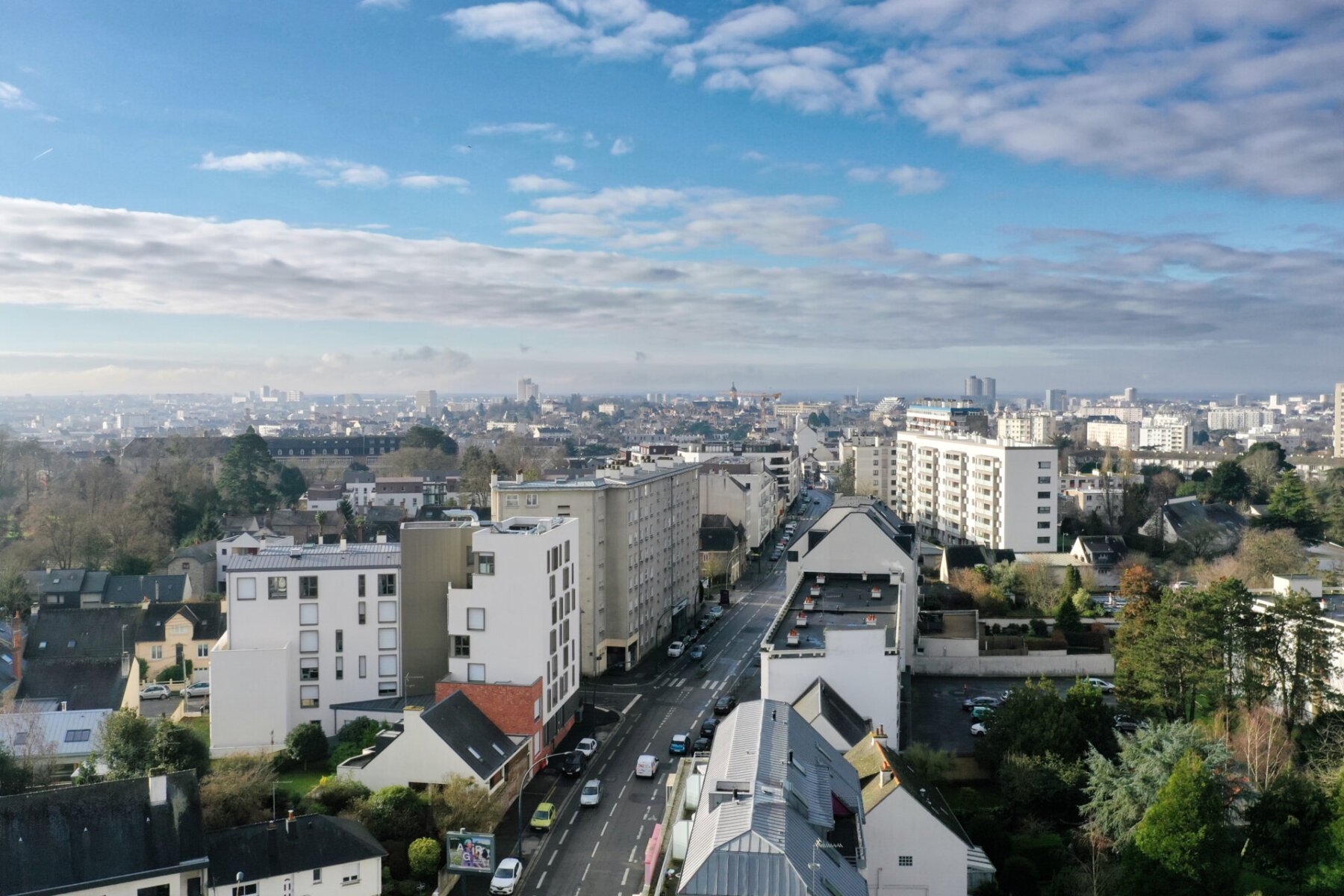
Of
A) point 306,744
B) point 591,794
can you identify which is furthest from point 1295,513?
point 306,744

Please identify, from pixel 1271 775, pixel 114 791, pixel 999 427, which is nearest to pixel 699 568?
pixel 1271 775

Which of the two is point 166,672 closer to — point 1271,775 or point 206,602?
point 206,602

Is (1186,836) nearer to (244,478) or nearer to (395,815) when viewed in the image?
(395,815)

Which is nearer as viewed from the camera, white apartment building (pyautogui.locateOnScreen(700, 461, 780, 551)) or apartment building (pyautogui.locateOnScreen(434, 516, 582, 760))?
apartment building (pyautogui.locateOnScreen(434, 516, 582, 760))

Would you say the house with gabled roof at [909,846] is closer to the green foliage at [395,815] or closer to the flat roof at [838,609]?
the flat roof at [838,609]

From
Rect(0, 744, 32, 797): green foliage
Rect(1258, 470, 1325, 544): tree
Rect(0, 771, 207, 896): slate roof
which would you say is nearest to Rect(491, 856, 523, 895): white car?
Rect(0, 771, 207, 896): slate roof

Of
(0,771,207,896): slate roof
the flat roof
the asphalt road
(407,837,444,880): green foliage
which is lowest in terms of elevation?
the asphalt road

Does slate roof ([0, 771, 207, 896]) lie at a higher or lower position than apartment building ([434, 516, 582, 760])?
lower

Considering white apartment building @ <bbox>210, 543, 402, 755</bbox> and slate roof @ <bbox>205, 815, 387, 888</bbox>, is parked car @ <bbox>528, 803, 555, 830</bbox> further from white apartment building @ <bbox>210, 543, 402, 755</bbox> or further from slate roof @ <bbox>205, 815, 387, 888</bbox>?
white apartment building @ <bbox>210, 543, 402, 755</bbox>

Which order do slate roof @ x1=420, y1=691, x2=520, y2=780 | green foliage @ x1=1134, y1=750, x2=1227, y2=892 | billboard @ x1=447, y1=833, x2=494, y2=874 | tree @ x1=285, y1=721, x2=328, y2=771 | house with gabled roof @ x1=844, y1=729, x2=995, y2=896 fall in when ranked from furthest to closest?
tree @ x1=285, y1=721, x2=328, y2=771 → slate roof @ x1=420, y1=691, x2=520, y2=780 → billboard @ x1=447, y1=833, x2=494, y2=874 → house with gabled roof @ x1=844, y1=729, x2=995, y2=896 → green foliage @ x1=1134, y1=750, x2=1227, y2=892
